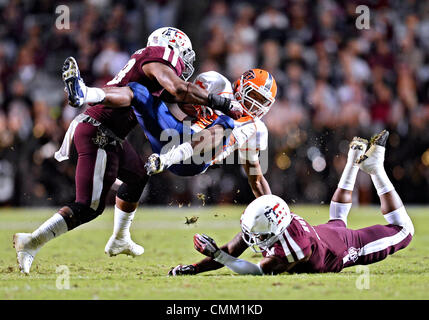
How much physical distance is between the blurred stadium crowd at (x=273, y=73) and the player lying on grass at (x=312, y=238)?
5.21 metres

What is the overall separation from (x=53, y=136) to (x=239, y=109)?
6548 mm

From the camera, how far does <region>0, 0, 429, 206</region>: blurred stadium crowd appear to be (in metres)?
12.1

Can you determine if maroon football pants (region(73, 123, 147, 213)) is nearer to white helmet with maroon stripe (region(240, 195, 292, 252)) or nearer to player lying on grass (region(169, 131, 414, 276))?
player lying on grass (region(169, 131, 414, 276))

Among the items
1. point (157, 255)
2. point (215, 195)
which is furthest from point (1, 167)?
point (157, 255)

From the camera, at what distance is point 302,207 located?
12.6m

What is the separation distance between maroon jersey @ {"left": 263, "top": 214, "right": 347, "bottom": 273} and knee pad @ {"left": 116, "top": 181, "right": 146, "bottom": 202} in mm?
1501

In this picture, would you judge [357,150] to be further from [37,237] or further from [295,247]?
[37,237]

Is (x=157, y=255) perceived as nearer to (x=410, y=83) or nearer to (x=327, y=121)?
(x=327, y=121)

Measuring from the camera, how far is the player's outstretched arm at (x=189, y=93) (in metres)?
5.77

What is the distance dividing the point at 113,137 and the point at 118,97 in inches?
16.7

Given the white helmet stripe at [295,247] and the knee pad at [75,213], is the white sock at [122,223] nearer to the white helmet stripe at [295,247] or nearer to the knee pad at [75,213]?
the knee pad at [75,213]

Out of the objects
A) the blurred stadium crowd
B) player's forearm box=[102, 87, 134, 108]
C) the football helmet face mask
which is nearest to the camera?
player's forearm box=[102, 87, 134, 108]

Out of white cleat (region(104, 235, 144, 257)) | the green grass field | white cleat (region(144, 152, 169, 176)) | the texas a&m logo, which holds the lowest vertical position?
the green grass field

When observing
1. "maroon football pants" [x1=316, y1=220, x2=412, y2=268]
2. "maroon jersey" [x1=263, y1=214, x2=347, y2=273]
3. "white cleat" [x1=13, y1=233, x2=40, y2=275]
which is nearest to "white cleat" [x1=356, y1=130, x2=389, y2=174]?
"maroon football pants" [x1=316, y1=220, x2=412, y2=268]
